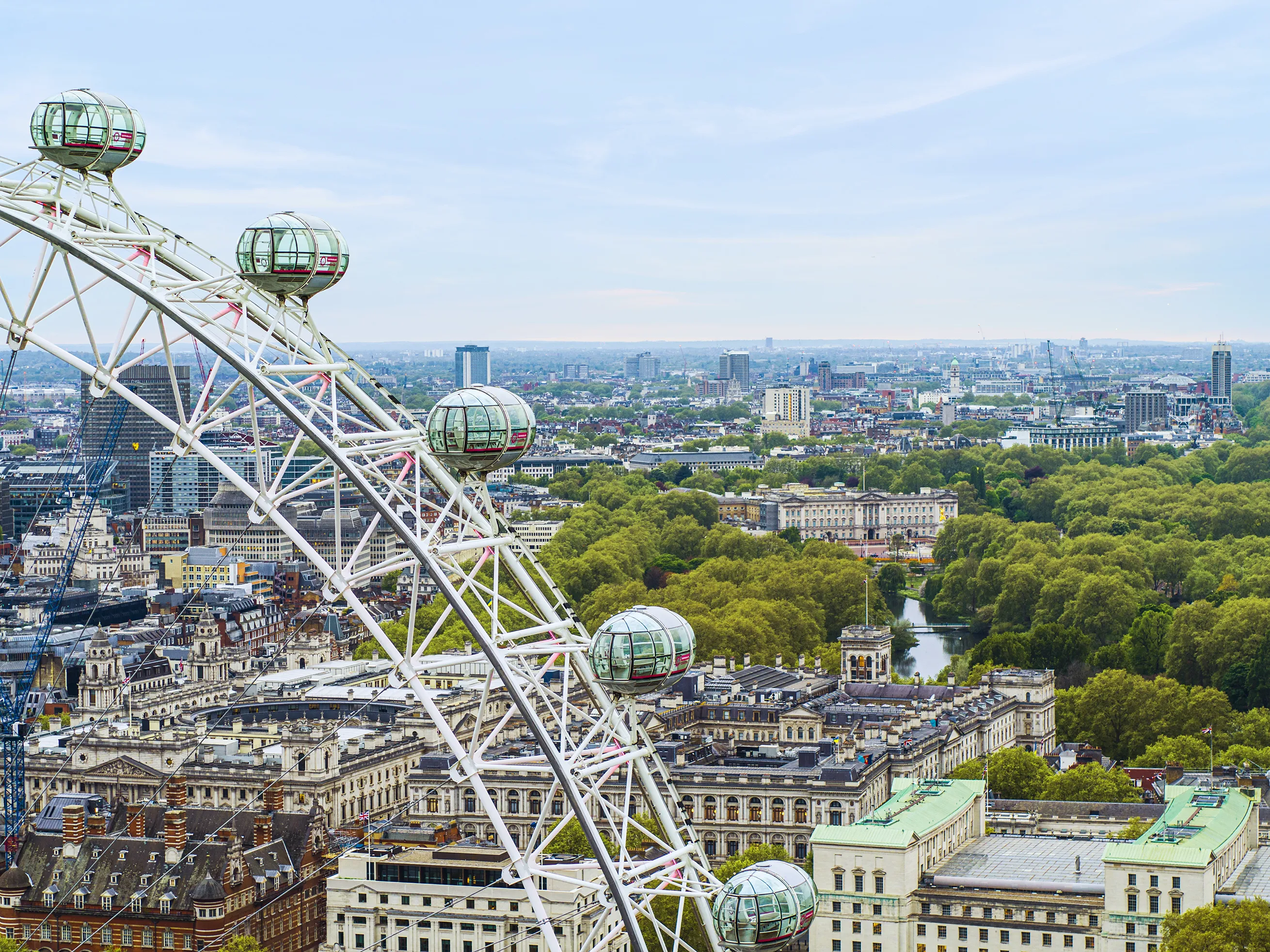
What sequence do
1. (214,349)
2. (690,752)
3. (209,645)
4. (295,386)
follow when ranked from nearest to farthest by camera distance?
(214,349), (295,386), (690,752), (209,645)

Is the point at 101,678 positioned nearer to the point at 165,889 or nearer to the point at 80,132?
the point at 165,889

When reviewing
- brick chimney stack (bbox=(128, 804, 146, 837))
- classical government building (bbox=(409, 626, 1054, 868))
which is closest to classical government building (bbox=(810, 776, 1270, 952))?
classical government building (bbox=(409, 626, 1054, 868))

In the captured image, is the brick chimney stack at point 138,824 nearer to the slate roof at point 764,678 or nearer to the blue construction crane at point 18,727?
the blue construction crane at point 18,727

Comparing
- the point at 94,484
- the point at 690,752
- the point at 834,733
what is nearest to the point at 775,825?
the point at 690,752

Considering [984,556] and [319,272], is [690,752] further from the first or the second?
[984,556]

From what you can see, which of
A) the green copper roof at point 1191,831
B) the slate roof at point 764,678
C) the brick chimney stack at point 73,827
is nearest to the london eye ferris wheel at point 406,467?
the green copper roof at point 1191,831

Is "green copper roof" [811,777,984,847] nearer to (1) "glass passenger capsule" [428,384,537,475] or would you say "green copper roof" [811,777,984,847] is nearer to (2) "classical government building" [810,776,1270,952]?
(2) "classical government building" [810,776,1270,952]
